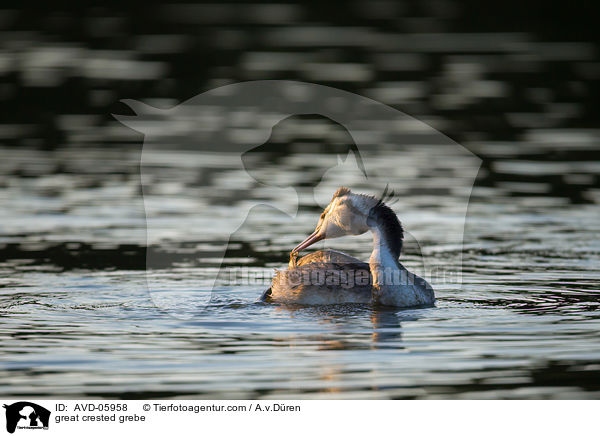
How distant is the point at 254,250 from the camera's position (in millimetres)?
14766

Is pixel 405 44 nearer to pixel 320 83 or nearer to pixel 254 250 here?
pixel 320 83

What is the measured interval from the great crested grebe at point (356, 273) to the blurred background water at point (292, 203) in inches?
10.9

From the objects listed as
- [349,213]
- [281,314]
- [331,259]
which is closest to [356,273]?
[331,259]

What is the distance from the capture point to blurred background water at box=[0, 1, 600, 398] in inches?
361

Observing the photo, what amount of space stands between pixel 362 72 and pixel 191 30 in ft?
14.4
